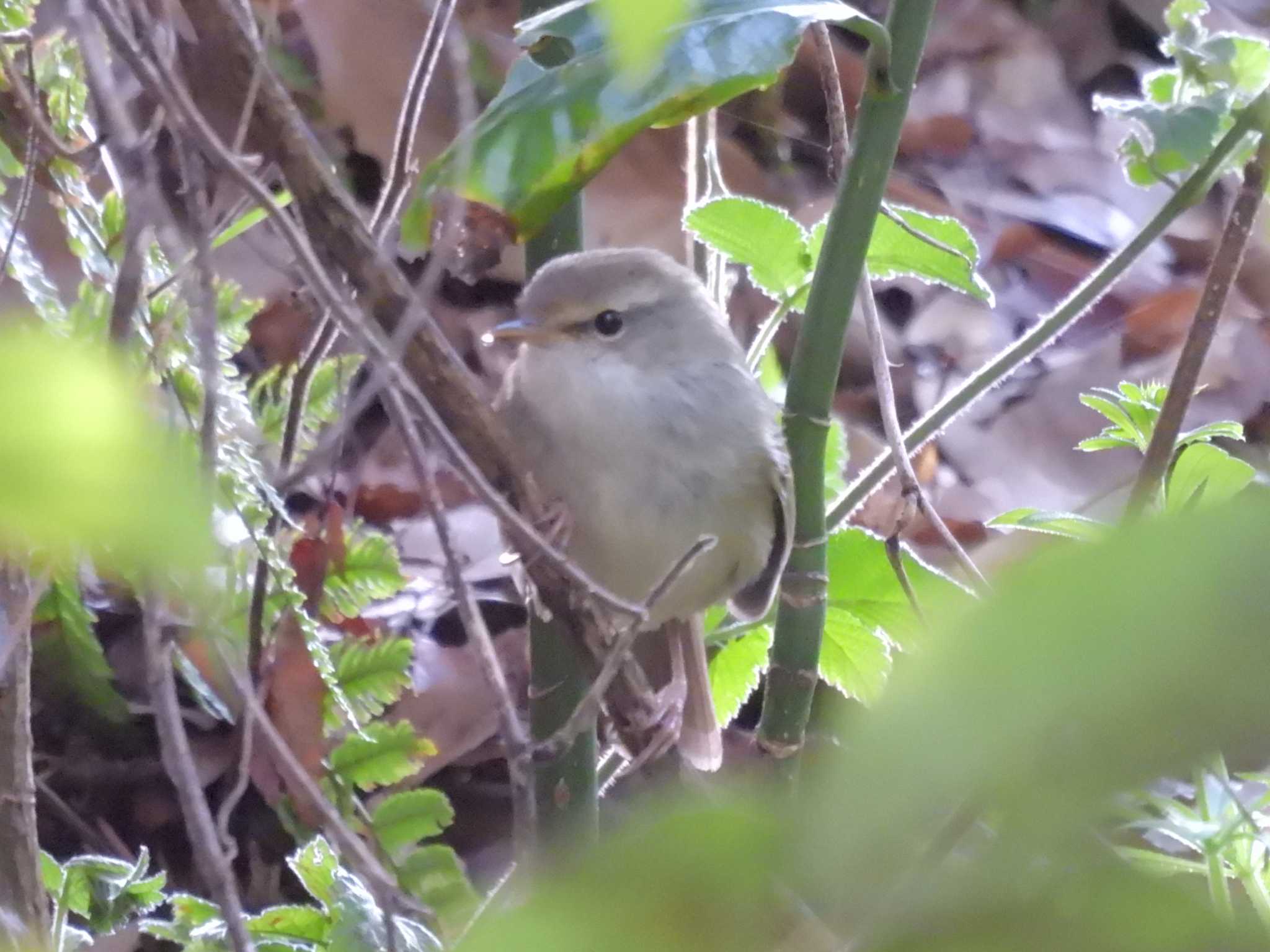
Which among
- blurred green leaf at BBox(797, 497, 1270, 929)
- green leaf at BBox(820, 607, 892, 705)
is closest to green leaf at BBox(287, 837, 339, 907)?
green leaf at BBox(820, 607, 892, 705)

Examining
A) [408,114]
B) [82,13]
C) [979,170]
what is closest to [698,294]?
[408,114]

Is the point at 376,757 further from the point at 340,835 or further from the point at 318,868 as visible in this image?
the point at 340,835

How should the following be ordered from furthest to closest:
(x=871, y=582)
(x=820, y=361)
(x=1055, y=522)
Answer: (x=871, y=582) < (x=1055, y=522) < (x=820, y=361)

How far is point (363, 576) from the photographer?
147 cm

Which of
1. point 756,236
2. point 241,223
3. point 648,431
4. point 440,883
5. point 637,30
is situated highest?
point 637,30

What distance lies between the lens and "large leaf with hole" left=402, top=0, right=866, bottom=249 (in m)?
0.86

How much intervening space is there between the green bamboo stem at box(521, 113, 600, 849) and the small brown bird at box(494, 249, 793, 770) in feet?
0.81

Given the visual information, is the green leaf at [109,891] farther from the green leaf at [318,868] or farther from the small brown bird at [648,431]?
the small brown bird at [648,431]

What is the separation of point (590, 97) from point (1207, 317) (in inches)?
27.7

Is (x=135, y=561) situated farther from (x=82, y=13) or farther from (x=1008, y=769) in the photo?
(x=82, y=13)

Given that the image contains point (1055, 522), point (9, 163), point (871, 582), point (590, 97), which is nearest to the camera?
point (590, 97)

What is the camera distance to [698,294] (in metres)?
1.76

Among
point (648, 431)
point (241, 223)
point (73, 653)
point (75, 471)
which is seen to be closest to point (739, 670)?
point (648, 431)

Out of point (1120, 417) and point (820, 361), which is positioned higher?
point (820, 361)
